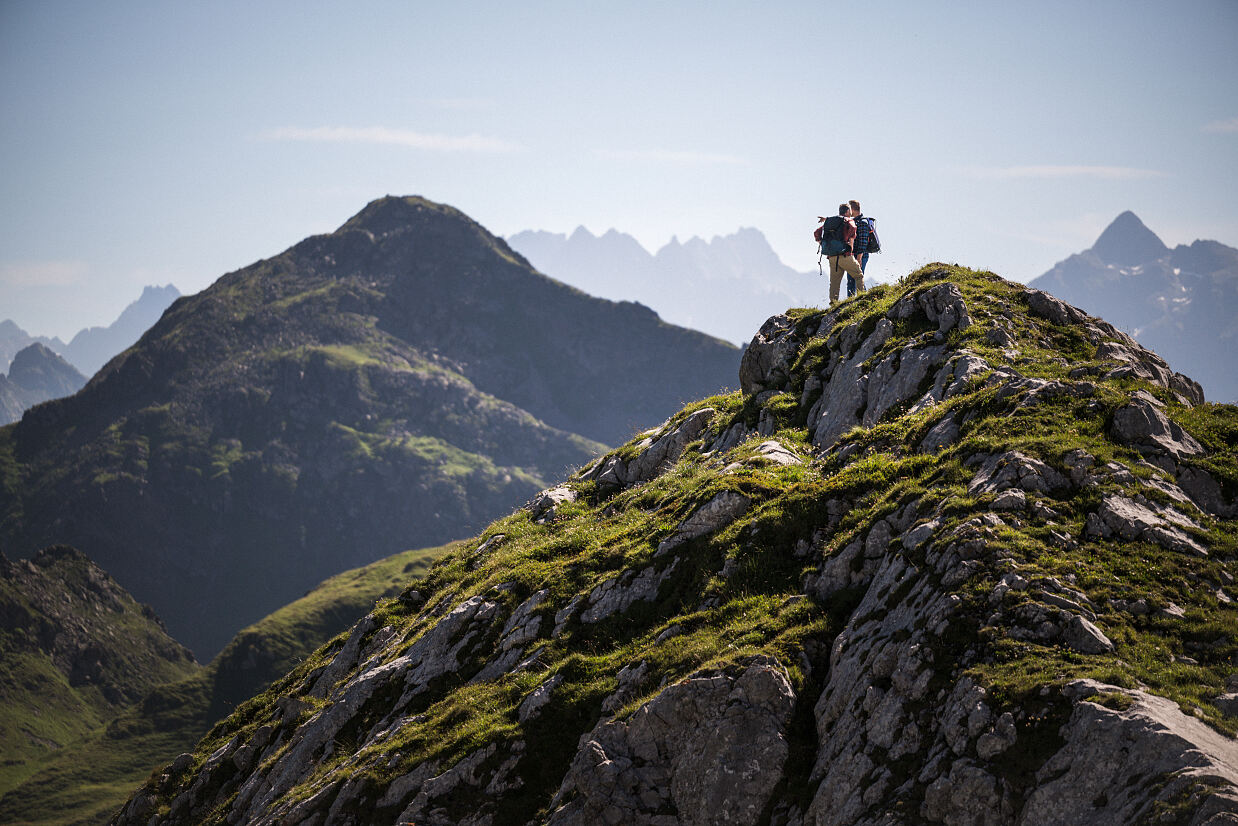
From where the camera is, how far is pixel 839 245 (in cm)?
4256

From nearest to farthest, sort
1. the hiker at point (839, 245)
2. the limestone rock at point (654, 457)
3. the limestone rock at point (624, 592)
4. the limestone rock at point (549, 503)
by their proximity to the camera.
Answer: the limestone rock at point (624, 592) < the limestone rock at point (549, 503) < the limestone rock at point (654, 457) < the hiker at point (839, 245)

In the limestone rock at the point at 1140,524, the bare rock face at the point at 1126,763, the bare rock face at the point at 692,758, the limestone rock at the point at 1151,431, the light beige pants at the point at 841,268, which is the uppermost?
the light beige pants at the point at 841,268

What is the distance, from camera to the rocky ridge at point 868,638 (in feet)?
48.4

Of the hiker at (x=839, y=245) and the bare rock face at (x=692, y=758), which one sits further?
the hiker at (x=839, y=245)

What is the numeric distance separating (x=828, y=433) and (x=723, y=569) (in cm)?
1062

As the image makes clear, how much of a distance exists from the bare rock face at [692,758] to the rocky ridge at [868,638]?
6 cm

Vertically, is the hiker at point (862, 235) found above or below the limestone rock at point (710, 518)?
above

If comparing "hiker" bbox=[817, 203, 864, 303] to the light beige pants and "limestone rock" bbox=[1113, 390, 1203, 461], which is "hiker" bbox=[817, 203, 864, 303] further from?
"limestone rock" bbox=[1113, 390, 1203, 461]

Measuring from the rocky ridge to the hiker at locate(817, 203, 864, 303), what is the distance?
371 inches

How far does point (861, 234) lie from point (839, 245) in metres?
1.92

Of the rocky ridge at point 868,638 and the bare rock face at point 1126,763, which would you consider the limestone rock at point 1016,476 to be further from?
the bare rock face at point 1126,763

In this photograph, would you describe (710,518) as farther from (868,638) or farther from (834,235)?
(834,235)

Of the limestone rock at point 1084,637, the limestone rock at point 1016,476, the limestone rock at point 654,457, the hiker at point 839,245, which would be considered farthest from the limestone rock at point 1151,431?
the hiker at point 839,245

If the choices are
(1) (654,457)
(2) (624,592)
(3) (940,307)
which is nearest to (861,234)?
(3) (940,307)
